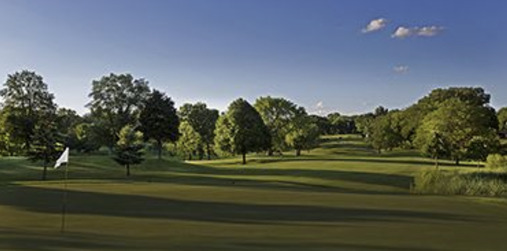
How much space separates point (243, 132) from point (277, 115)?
1979cm

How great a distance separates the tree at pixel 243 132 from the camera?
2432 inches

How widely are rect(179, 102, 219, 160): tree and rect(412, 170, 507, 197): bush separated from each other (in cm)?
7234

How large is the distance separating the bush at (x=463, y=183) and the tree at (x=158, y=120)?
146 ft

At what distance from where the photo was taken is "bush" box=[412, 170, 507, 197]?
971 inches

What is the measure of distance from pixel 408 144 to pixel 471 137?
36591mm

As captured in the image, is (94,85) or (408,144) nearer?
(94,85)

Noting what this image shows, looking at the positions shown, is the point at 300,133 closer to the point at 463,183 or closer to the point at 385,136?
the point at 385,136

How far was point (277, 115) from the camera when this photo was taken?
80.6 m

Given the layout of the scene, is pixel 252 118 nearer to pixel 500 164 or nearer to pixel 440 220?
pixel 500 164

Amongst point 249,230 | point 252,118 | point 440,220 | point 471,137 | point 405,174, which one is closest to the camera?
point 249,230

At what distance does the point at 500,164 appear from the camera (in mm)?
37500

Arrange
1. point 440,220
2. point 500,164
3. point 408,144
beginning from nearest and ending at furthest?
point 440,220
point 500,164
point 408,144

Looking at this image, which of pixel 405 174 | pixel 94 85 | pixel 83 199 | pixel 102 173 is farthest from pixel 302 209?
pixel 94 85

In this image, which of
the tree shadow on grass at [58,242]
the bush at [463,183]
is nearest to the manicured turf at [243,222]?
the tree shadow on grass at [58,242]
